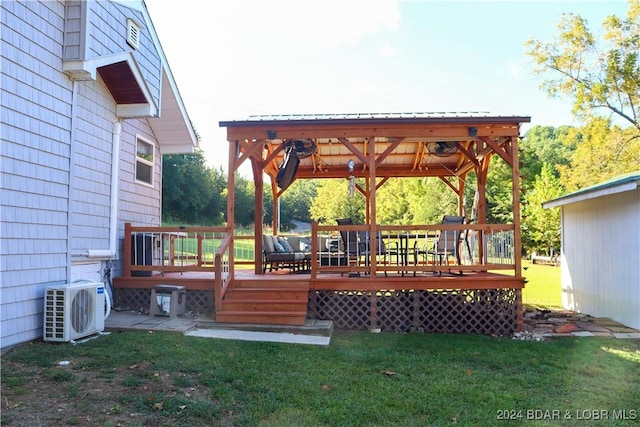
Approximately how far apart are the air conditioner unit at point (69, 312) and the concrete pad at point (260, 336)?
4.00ft

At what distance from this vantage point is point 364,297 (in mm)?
7203

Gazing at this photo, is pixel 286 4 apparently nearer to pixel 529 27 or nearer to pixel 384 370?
pixel 384 370

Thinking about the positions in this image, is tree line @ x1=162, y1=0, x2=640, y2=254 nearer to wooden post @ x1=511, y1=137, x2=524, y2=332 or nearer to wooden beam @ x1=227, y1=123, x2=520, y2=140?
wooden beam @ x1=227, y1=123, x2=520, y2=140

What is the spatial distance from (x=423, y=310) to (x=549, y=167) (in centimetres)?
2183

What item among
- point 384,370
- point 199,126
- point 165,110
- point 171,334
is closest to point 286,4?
point 165,110

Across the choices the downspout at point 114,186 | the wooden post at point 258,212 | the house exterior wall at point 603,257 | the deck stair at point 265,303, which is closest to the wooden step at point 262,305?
the deck stair at point 265,303

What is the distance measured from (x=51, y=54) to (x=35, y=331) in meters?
3.38

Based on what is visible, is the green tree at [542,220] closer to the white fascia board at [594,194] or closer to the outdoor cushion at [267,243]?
the white fascia board at [594,194]

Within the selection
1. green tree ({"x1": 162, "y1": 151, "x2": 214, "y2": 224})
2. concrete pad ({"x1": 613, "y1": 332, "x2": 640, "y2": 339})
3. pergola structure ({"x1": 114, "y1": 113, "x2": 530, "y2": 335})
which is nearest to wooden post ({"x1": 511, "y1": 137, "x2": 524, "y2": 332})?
pergola structure ({"x1": 114, "y1": 113, "x2": 530, "y2": 335})

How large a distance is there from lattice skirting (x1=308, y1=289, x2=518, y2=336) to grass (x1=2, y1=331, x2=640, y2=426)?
0.97 m

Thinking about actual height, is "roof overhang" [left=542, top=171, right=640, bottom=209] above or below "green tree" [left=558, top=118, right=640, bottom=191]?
below

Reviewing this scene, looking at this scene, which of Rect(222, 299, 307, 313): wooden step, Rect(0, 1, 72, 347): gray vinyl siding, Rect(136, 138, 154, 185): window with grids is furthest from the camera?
Rect(136, 138, 154, 185): window with grids

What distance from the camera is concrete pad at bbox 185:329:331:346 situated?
19.2 feet

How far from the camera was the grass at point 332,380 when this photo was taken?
3.63 metres
